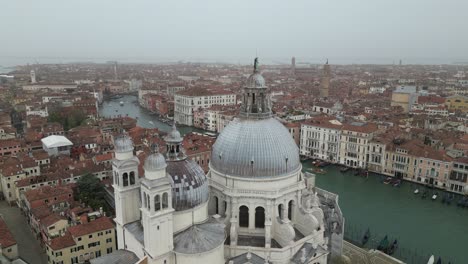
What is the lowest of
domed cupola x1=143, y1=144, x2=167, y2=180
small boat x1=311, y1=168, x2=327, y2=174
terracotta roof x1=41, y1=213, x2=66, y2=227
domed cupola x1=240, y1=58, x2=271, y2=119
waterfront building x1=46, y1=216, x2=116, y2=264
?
small boat x1=311, y1=168, x2=327, y2=174

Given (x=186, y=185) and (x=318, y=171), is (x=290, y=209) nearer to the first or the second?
(x=186, y=185)

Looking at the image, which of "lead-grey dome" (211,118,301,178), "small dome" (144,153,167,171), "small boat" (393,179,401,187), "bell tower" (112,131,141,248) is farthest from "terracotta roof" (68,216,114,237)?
"small boat" (393,179,401,187)

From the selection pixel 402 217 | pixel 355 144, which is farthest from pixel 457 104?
pixel 402 217

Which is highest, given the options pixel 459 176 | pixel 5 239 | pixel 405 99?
pixel 405 99

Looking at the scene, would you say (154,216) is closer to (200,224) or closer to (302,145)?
(200,224)

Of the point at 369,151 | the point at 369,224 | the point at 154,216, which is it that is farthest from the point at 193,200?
the point at 369,151

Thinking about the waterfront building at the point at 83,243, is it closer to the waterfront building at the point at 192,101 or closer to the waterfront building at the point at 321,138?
the waterfront building at the point at 321,138

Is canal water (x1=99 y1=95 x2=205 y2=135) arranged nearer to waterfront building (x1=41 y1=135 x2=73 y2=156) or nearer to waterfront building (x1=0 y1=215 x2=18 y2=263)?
waterfront building (x1=41 y1=135 x2=73 y2=156)
